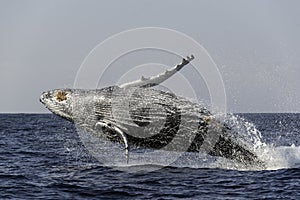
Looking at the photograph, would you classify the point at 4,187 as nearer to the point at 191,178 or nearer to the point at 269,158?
the point at 191,178

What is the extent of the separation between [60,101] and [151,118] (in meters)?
2.94

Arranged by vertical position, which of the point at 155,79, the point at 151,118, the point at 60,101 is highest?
the point at 155,79

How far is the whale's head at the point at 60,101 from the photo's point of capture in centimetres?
1725

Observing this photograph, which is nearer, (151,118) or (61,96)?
(151,118)

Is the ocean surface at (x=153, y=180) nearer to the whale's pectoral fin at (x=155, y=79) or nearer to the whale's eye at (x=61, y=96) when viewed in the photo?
the whale's eye at (x=61, y=96)

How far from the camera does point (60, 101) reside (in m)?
17.3

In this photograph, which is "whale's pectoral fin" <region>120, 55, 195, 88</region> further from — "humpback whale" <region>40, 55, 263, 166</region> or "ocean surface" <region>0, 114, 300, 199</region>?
"ocean surface" <region>0, 114, 300, 199</region>

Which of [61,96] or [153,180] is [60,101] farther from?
[153,180]

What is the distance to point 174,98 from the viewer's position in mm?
16281

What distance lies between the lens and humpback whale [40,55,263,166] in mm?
16250

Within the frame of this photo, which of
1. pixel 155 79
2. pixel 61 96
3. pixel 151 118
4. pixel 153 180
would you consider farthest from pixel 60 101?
pixel 153 180

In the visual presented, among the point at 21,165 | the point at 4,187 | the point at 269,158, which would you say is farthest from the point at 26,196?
the point at 269,158

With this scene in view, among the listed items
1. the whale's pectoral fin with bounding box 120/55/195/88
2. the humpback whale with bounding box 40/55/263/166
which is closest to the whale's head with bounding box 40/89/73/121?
the humpback whale with bounding box 40/55/263/166

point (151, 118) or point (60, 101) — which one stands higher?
point (60, 101)
